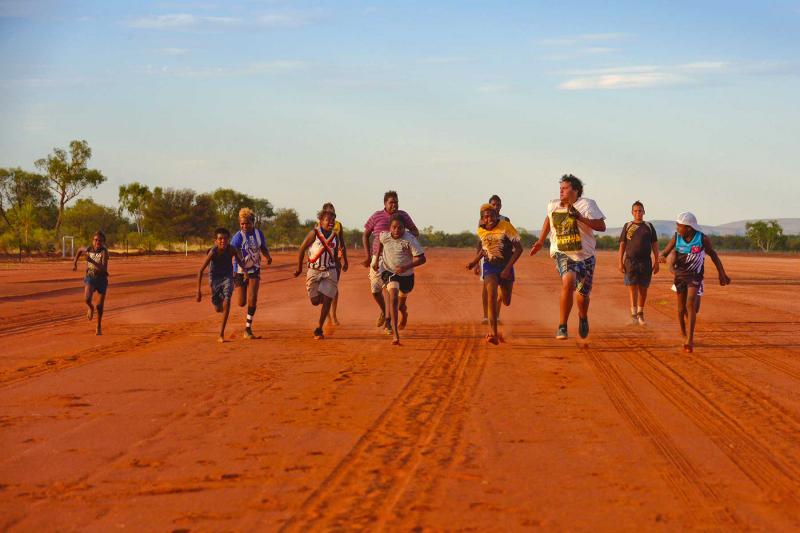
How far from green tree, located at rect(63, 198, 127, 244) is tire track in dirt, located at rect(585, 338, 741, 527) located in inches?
2925

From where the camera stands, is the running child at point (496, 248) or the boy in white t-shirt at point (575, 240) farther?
the running child at point (496, 248)

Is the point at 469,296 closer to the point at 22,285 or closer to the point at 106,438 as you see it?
the point at 22,285

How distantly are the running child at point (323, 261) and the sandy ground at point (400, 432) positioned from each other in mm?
613

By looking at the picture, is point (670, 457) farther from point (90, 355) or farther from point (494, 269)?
point (90, 355)

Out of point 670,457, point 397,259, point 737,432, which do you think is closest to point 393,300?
point 397,259

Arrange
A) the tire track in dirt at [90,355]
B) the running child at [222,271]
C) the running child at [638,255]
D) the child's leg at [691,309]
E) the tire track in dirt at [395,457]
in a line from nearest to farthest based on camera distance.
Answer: the tire track in dirt at [395,457] → the tire track in dirt at [90,355] → the child's leg at [691,309] → the running child at [222,271] → the running child at [638,255]

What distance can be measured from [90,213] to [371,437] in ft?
261

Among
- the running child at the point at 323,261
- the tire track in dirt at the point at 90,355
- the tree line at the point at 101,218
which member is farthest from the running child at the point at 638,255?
the tree line at the point at 101,218

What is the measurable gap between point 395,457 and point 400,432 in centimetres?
82

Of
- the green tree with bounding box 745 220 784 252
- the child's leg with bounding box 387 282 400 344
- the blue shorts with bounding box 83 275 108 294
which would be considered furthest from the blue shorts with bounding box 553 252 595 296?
the green tree with bounding box 745 220 784 252

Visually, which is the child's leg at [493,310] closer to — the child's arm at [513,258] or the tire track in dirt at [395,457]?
the child's arm at [513,258]

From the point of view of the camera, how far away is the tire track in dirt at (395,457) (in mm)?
5250

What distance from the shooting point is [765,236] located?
113 meters

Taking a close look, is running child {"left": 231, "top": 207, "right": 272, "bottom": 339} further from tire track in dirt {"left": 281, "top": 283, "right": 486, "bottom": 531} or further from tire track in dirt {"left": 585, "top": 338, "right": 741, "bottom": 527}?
tire track in dirt {"left": 585, "top": 338, "right": 741, "bottom": 527}
